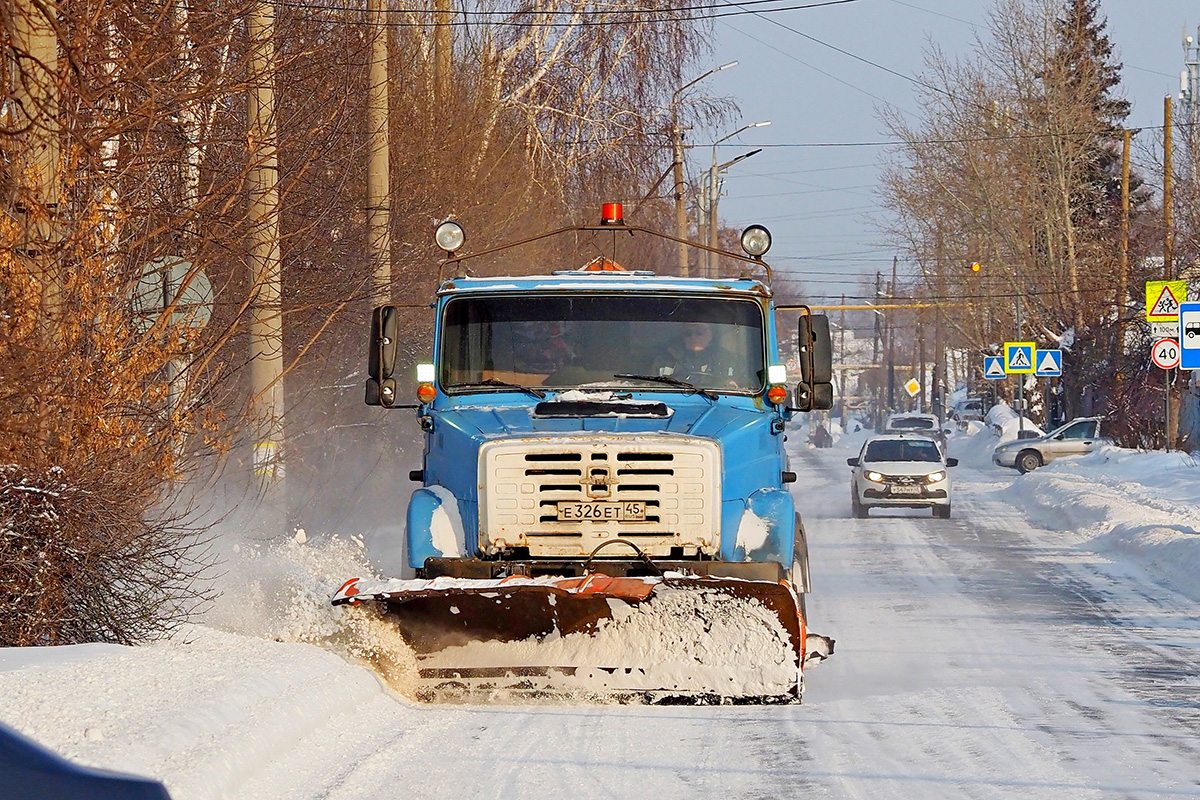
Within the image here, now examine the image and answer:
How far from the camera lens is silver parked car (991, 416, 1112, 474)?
137 ft

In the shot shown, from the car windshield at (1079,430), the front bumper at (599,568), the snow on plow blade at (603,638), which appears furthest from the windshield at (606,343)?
the car windshield at (1079,430)

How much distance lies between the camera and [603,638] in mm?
8758

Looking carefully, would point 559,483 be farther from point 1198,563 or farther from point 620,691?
point 1198,563

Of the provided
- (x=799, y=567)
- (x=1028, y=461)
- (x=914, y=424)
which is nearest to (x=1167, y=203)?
(x=1028, y=461)

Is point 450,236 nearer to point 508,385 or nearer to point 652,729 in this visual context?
point 508,385

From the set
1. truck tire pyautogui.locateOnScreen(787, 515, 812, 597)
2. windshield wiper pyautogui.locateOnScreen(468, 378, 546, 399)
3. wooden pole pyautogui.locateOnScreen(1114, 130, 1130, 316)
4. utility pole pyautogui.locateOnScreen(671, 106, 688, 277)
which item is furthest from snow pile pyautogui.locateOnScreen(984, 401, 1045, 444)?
windshield wiper pyautogui.locateOnScreen(468, 378, 546, 399)

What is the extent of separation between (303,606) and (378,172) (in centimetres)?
860

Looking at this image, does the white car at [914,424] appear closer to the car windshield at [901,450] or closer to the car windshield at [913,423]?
the car windshield at [913,423]

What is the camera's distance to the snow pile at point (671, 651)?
8547 millimetres

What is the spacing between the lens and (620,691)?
28.3 ft

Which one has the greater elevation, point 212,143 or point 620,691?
point 212,143

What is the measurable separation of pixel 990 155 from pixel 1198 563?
38.4m

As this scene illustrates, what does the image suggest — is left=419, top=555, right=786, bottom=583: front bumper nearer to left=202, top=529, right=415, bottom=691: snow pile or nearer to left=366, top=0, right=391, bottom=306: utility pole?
left=202, top=529, right=415, bottom=691: snow pile

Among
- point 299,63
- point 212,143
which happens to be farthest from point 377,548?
point 212,143
